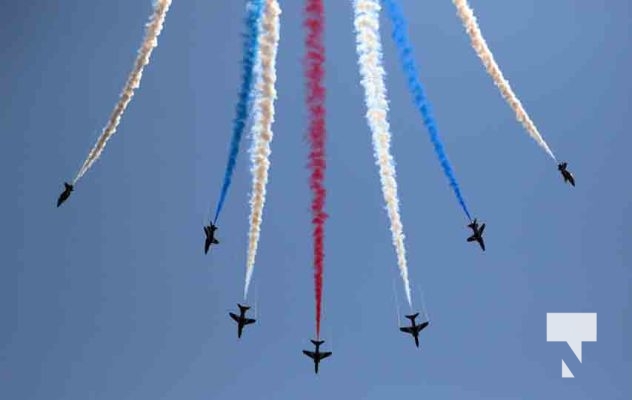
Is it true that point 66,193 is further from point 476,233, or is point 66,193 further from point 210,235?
point 476,233

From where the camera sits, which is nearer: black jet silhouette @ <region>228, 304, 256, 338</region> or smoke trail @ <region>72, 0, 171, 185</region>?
smoke trail @ <region>72, 0, 171, 185</region>

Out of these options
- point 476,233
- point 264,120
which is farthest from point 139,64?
point 476,233

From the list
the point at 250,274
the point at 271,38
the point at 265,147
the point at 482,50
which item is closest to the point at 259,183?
the point at 265,147

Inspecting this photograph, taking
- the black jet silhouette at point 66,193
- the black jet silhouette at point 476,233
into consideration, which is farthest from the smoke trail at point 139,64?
the black jet silhouette at point 476,233

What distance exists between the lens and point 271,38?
22.9 meters

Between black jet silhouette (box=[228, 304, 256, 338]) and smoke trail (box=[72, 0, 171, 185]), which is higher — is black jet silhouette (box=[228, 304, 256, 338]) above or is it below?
below

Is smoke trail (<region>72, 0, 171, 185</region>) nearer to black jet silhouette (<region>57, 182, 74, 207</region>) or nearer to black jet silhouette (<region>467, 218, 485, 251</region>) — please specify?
black jet silhouette (<region>57, 182, 74, 207</region>)

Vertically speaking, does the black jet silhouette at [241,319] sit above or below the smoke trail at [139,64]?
below

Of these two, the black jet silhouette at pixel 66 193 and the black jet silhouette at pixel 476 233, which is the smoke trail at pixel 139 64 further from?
the black jet silhouette at pixel 476 233

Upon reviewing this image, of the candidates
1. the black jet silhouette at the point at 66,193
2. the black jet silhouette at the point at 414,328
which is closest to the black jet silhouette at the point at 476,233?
the black jet silhouette at the point at 414,328

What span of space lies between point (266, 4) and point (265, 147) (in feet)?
15.0

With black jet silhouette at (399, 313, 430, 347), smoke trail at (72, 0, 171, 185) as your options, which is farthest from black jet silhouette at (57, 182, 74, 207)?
black jet silhouette at (399, 313, 430, 347)

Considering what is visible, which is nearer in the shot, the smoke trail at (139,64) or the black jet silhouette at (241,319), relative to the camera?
the smoke trail at (139,64)

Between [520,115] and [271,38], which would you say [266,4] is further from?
[520,115]
